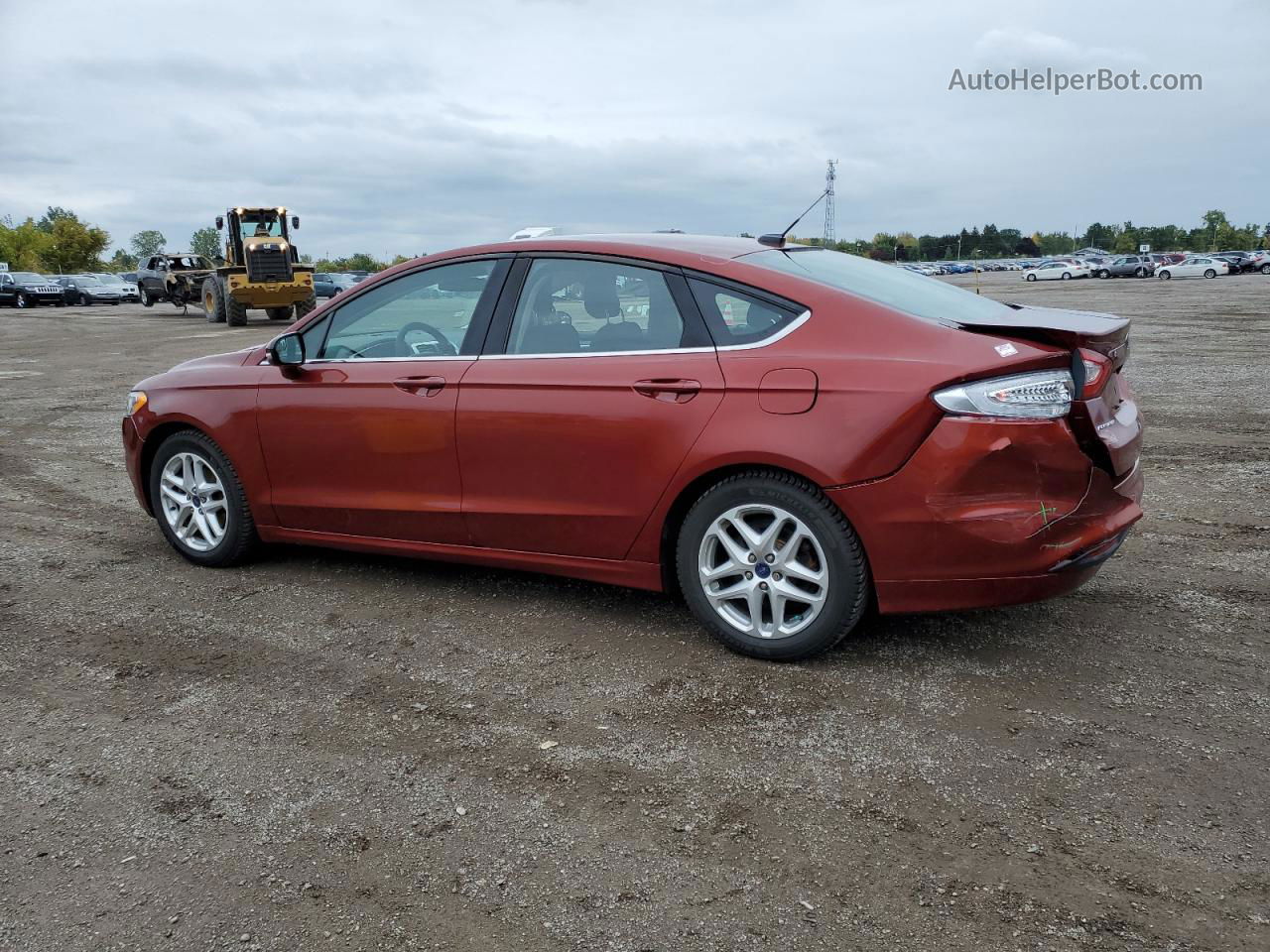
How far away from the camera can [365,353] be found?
4859 mm

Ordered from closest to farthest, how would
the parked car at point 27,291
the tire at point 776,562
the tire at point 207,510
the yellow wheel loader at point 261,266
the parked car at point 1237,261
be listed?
the tire at point 776,562
the tire at point 207,510
the yellow wheel loader at point 261,266
the parked car at point 27,291
the parked car at point 1237,261

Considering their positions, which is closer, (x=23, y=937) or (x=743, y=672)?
(x=23, y=937)

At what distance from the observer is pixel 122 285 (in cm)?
4878

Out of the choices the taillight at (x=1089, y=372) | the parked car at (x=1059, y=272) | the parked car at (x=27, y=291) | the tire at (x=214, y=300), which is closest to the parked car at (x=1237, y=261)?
the parked car at (x=1059, y=272)

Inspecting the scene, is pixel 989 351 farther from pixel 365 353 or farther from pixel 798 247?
pixel 365 353

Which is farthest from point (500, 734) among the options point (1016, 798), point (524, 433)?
point (1016, 798)

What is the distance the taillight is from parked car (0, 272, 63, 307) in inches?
1961

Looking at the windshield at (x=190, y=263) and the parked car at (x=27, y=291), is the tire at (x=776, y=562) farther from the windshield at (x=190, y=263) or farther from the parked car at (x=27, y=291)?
the parked car at (x=27, y=291)

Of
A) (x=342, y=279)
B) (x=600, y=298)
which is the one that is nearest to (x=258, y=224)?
(x=342, y=279)

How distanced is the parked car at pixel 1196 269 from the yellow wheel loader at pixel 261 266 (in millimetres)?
46039

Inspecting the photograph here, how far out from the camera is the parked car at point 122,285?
48.3 m

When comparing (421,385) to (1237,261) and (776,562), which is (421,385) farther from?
(1237,261)

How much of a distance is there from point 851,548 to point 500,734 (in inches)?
53.4

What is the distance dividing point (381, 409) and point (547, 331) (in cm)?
86
